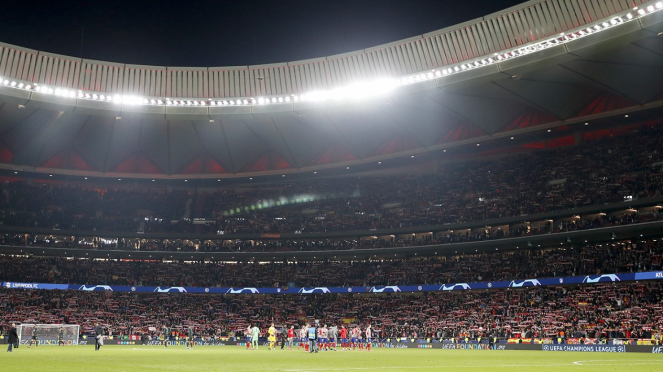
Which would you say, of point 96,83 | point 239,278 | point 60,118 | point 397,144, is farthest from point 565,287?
point 60,118

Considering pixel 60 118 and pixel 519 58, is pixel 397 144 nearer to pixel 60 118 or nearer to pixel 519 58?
pixel 519 58

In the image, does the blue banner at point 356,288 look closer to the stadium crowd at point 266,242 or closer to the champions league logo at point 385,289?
the champions league logo at point 385,289

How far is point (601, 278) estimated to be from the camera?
46.9 m

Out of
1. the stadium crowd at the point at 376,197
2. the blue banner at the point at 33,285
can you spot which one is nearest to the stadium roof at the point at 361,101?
the stadium crowd at the point at 376,197

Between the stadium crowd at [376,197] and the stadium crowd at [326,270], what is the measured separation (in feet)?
13.4

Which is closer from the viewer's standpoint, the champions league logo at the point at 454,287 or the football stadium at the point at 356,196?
the football stadium at the point at 356,196

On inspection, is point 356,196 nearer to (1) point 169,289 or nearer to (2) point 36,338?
(1) point 169,289

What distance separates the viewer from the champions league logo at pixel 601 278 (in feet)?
151

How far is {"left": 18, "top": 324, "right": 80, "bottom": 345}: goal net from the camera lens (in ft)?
145

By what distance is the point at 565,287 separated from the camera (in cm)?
5212

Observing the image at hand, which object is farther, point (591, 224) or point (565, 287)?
point (565, 287)

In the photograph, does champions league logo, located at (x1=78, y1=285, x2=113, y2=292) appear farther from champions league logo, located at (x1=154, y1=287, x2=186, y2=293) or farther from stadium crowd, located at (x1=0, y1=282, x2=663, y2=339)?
champions league logo, located at (x1=154, y1=287, x2=186, y2=293)

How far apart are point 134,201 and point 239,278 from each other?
47.5 feet

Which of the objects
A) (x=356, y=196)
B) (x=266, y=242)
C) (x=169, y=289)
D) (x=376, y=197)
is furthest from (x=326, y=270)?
(x=169, y=289)
